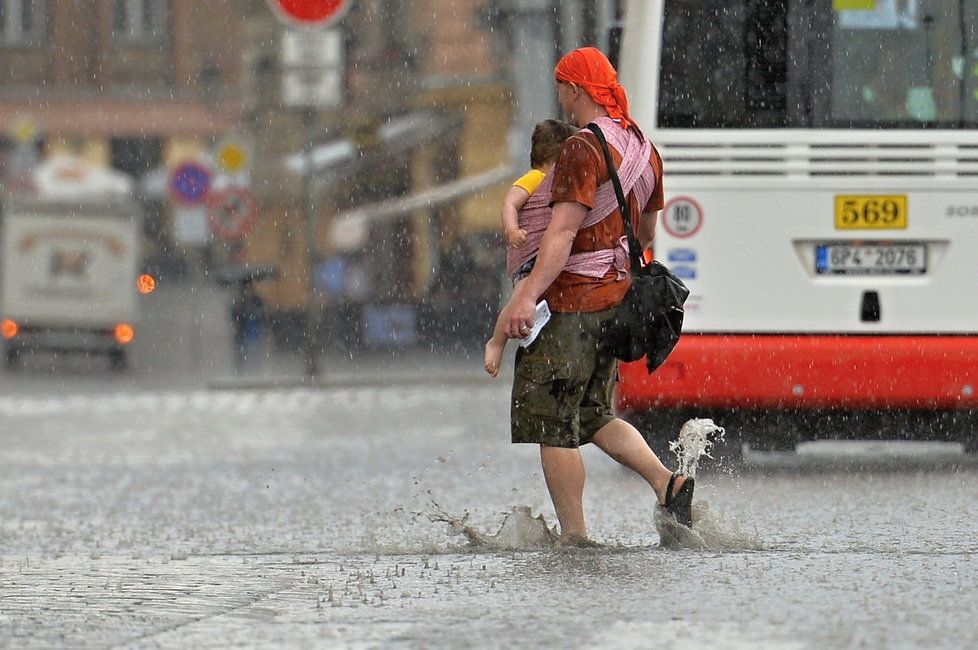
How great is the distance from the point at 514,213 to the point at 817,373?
401cm

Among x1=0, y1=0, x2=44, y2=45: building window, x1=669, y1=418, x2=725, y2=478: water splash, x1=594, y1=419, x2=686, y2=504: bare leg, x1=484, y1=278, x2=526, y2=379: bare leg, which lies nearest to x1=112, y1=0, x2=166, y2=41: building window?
x1=0, y1=0, x2=44, y2=45: building window

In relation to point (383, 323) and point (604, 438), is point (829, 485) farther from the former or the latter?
point (383, 323)

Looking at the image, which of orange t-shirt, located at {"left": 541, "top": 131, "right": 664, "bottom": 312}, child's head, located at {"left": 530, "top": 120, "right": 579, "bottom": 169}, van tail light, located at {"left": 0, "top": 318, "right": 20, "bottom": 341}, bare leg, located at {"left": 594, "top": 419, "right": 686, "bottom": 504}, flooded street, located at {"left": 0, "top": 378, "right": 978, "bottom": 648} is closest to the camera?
flooded street, located at {"left": 0, "top": 378, "right": 978, "bottom": 648}

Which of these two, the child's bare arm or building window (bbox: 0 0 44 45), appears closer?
the child's bare arm

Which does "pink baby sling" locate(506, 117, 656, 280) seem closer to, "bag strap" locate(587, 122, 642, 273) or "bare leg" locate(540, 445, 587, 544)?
"bag strap" locate(587, 122, 642, 273)

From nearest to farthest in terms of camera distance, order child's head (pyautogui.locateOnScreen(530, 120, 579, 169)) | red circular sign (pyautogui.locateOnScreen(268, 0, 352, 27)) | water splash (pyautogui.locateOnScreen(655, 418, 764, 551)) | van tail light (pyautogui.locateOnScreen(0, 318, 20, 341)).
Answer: water splash (pyautogui.locateOnScreen(655, 418, 764, 551)) → child's head (pyautogui.locateOnScreen(530, 120, 579, 169)) → red circular sign (pyautogui.locateOnScreen(268, 0, 352, 27)) → van tail light (pyautogui.locateOnScreen(0, 318, 20, 341))

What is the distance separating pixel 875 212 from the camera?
39.8 feet

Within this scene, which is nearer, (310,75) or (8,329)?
(310,75)

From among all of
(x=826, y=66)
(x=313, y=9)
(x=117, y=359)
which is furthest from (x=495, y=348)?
(x=117, y=359)

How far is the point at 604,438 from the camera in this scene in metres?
8.37

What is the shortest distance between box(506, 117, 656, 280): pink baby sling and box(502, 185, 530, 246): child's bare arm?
0.08ft

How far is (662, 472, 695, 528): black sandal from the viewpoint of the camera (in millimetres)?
8195

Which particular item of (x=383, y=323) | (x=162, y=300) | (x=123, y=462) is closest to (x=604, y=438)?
(x=123, y=462)

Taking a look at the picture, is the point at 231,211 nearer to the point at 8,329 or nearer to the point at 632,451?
the point at 8,329
